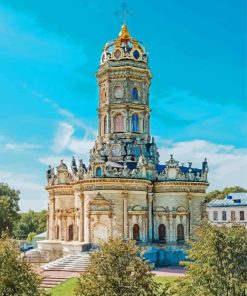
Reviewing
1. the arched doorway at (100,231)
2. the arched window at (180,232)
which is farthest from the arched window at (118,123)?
the arched window at (180,232)

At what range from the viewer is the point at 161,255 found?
43469mm

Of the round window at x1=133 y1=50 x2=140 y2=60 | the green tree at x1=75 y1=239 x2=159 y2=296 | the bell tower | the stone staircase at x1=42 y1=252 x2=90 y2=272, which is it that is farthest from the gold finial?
the green tree at x1=75 y1=239 x2=159 y2=296

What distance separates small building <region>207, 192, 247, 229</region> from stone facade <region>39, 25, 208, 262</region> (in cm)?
2257

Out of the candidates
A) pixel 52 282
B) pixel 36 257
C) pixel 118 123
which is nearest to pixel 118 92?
pixel 118 123

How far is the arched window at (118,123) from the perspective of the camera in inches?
1903

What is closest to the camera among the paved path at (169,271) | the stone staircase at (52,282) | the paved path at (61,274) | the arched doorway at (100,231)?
the stone staircase at (52,282)

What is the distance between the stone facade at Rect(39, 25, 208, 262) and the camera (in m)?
42.3

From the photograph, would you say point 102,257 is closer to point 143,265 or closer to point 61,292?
point 143,265

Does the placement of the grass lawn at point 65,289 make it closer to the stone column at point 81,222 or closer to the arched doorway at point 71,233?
the stone column at point 81,222

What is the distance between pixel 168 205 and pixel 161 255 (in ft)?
15.2

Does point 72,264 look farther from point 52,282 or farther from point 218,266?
point 218,266

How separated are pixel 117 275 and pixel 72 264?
20.9m

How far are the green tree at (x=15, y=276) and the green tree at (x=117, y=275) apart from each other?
1.71 meters

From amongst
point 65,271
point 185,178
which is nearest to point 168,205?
point 185,178
